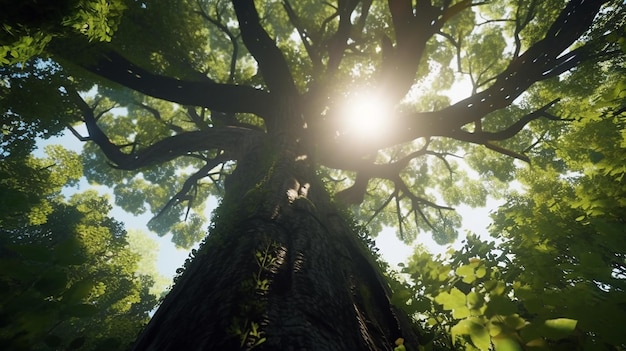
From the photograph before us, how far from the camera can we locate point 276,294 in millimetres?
2150

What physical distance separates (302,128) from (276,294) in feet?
21.7

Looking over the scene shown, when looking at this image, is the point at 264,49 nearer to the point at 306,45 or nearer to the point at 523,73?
the point at 306,45

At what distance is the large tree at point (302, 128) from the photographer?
2221 millimetres

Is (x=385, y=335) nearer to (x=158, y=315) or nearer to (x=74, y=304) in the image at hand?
(x=158, y=315)

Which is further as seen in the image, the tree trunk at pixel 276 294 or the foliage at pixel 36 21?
the foliage at pixel 36 21

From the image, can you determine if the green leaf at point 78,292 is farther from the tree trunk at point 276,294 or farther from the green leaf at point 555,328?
the green leaf at point 555,328

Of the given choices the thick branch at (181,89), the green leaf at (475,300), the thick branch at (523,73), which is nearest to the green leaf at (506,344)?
the green leaf at (475,300)

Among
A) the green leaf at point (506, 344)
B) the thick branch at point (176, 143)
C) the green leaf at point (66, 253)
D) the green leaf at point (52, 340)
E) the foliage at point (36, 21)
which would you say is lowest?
the green leaf at point (52, 340)

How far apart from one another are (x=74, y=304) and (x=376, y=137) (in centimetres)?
1057

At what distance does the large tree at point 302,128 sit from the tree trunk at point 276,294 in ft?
0.05

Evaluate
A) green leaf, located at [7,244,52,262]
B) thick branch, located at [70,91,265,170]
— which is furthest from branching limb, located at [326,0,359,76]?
green leaf, located at [7,244,52,262]

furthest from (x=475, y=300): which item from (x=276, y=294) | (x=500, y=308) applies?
(x=276, y=294)

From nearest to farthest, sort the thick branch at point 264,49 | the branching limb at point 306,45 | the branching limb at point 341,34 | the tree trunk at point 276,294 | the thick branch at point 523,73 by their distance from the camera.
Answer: the tree trunk at point 276,294 < the thick branch at point 523,73 < the thick branch at point 264,49 < the branching limb at point 341,34 < the branching limb at point 306,45

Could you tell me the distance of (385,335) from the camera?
247 cm
